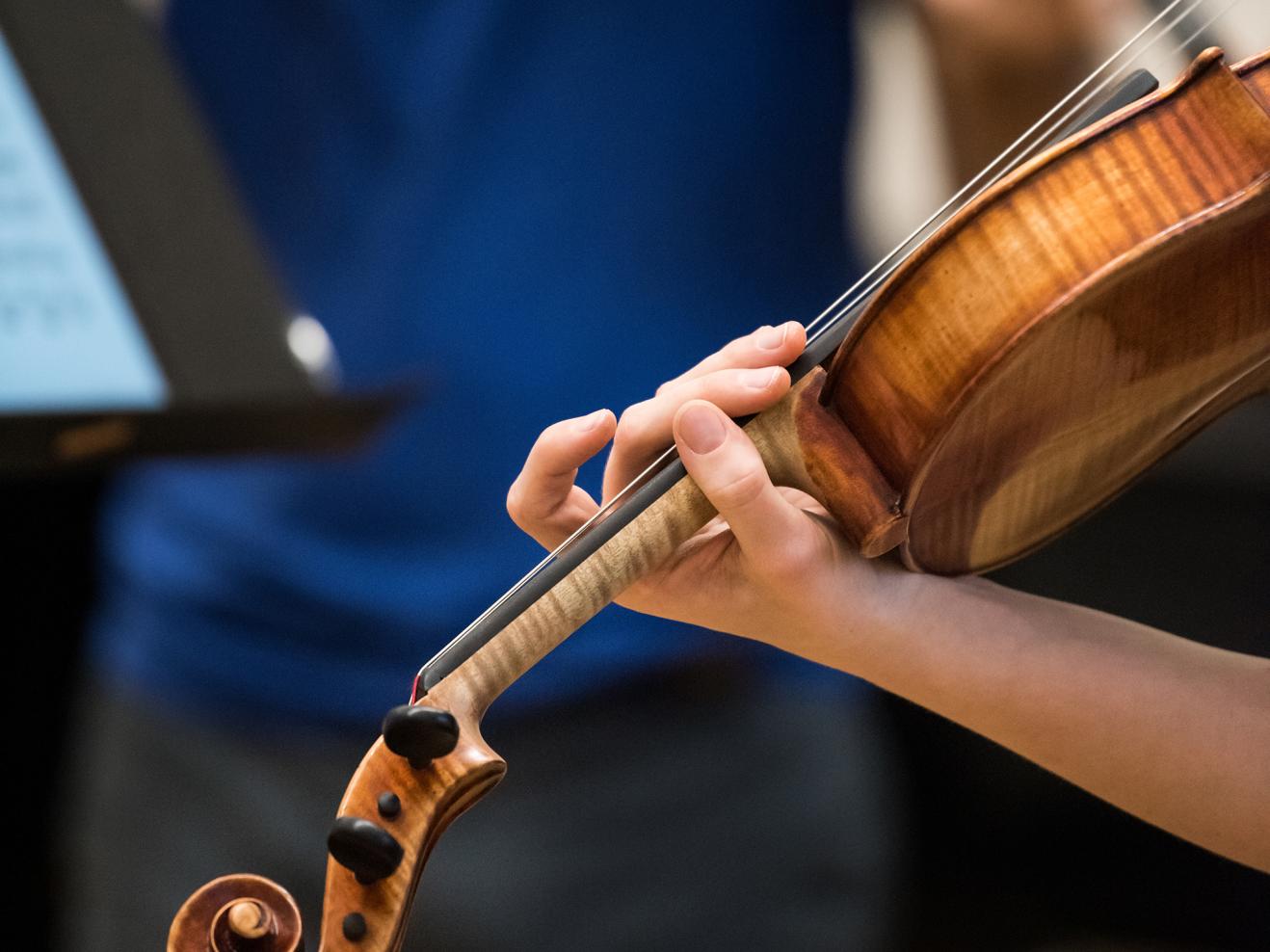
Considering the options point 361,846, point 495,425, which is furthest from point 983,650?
point 495,425

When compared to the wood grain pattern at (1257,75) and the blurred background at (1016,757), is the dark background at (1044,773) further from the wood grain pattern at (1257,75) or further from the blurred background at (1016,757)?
the wood grain pattern at (1257,75)

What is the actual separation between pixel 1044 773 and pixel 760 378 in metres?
1.03

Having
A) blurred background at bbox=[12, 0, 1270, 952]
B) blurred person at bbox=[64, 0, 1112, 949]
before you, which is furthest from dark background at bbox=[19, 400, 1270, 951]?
blurred person at bbox=[64, 0, 1112, 949]

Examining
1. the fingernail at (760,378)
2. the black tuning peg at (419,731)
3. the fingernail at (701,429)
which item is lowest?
the black tuning peg at (419,731)

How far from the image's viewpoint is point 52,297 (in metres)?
0.73

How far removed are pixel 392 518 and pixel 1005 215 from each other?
57 centimetres

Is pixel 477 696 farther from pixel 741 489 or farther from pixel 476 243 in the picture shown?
pixel 476 243

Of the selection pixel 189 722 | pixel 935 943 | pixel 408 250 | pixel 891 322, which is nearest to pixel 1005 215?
pixel 891 322

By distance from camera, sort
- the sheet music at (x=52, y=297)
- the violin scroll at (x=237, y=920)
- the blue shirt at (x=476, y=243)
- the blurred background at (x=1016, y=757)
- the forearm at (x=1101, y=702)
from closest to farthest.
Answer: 1. the violin scroll at (x=237, y=920)
2. the forearm at (x=1101, y=702)
3. the sheet music at (x=52, y=297)
4. the blue shirt at (x=476, y=243)
5. the blurred background at (x=1016, y=757)

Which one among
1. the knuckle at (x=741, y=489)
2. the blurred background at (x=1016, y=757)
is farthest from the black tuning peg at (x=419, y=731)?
the blurred background at (x=1016, y=757)

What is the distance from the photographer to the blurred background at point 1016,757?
131cm

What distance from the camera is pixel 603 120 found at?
0.93 metres

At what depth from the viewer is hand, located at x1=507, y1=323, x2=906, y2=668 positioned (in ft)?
1.74

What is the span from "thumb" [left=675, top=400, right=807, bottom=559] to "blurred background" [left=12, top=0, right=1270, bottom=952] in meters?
0.62
